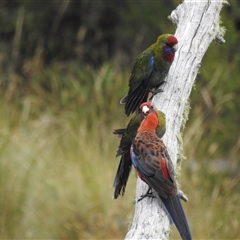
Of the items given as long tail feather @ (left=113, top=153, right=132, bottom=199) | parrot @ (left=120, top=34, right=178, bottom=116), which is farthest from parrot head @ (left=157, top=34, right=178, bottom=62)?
long tail feather @ (left=113, top=153, right=132, bottom=199)

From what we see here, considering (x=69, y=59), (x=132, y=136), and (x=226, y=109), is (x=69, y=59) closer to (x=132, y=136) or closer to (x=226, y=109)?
(x=226, y=109)

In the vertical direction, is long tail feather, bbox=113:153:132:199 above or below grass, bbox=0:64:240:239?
below

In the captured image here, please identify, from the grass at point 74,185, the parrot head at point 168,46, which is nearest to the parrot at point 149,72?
the parrot head at point 168,46

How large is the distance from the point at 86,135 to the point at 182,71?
3881 mm

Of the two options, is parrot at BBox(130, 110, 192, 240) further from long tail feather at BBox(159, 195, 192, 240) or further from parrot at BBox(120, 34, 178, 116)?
parrot at BBox(120, 34, 178, 116)

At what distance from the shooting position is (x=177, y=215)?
299cm

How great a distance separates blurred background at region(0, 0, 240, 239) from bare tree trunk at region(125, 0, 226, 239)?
0.45 m

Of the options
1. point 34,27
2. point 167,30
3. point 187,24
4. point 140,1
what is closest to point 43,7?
point 34,27

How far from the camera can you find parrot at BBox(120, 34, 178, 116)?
13.6 ft

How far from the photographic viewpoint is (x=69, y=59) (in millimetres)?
13367

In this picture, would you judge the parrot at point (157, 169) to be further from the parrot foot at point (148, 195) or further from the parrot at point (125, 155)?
the parrot at point (125, 155)

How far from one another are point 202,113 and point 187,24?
16.9 ft

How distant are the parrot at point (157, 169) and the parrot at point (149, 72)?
74 centimetres

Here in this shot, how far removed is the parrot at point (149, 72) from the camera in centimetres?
415
